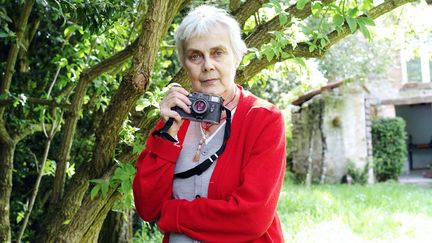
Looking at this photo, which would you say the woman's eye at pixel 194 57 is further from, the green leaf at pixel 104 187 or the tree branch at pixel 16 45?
the tree branch at pixel 16 45

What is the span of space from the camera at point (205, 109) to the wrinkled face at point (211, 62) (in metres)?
0.08

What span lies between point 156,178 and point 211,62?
416 mm

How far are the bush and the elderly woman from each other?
11.6m

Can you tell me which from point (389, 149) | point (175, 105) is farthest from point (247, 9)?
point (389, 149)

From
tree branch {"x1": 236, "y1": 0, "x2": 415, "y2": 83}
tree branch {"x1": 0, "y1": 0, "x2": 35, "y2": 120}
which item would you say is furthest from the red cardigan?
tree branch {"x1": 0, "y1": 0, "x2": 35, "y2": 120}

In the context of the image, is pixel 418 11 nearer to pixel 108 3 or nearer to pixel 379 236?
pixel 379 236

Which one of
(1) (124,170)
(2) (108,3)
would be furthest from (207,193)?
(2) (108,3)

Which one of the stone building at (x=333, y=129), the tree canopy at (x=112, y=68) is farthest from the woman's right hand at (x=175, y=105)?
the stone building at (x=333, y=129)

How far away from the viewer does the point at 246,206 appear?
1.48 metres

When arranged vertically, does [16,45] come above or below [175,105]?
above

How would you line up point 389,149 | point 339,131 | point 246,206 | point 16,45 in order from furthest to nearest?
point 389,149
point 339,131
point 16,45
point 246,206

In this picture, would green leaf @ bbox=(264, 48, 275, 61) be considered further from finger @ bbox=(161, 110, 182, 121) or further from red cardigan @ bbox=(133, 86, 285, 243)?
finger @ bbox=(161, 110, 182, 121)

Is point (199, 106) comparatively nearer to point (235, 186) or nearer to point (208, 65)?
point (208, 65)

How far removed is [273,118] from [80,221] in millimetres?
1658
